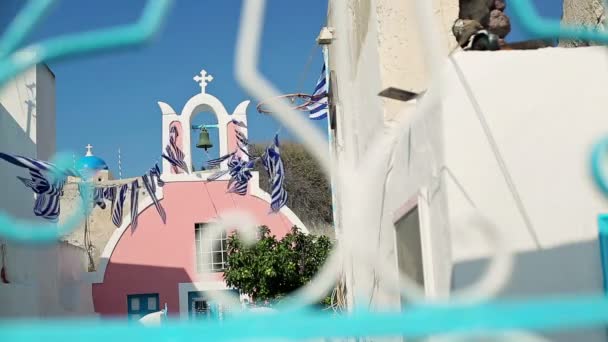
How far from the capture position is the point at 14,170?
42.4 ft

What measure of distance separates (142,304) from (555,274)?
49.5 feet

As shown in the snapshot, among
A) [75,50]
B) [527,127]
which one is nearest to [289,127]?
[75,50]

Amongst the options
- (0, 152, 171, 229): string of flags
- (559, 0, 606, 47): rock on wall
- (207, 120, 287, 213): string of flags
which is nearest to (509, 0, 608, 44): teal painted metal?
(559, 0, 606, 47): rock on wall

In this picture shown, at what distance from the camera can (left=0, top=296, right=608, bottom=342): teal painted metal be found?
1.31 metres

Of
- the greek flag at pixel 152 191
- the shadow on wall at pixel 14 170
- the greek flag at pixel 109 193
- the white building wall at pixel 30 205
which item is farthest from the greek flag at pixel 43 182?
the greek flag at pixel 152 191

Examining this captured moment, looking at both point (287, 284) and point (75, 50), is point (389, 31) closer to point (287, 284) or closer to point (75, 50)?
point (75, 50)

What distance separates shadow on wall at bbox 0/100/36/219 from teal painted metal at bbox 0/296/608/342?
446 inches

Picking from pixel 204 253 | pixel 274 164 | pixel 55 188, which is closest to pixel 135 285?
pixel 204 253

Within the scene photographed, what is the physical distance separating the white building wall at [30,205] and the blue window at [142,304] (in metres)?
1.66

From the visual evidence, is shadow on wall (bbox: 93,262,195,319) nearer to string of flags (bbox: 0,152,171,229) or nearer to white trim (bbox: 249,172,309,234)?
string of flags (bbox: 0,152,171,229)

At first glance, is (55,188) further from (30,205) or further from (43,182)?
(30,205)

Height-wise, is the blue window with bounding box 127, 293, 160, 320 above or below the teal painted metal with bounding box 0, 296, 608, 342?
below

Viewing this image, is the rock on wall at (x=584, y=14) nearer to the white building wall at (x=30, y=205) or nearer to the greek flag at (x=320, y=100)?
the greek flag at (x=320, y=100)

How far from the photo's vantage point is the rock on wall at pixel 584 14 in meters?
6.52
